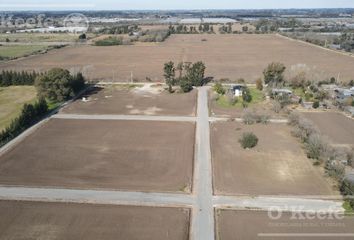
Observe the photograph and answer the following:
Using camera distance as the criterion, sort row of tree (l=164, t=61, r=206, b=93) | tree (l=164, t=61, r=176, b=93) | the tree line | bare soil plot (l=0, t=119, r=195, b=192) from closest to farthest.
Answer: bare soil plot (l=0, t=119, r=195, b=192), the tree line, row of tree (l=164, t=61, r=206, b=93), tree (l=164, t=61, r=176, b=93)

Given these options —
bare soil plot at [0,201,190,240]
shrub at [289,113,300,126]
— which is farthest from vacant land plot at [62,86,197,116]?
bare soil plot at [0,201,190,240]

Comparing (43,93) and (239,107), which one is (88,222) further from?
(43,93)

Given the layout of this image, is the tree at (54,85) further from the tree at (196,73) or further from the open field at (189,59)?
the tree at (196,73)

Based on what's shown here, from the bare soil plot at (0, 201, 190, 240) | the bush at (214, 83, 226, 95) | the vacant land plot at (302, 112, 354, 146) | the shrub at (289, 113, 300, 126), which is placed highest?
the bush at (214, 83, 226, 95)

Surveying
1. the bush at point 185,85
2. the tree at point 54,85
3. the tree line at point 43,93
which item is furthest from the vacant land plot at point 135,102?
the tree at point 54,85

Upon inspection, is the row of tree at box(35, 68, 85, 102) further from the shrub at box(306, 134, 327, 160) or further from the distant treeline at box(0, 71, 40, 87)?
the shrub at box(306, 134, 327, 160)

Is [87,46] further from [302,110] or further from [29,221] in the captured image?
[29,221]
